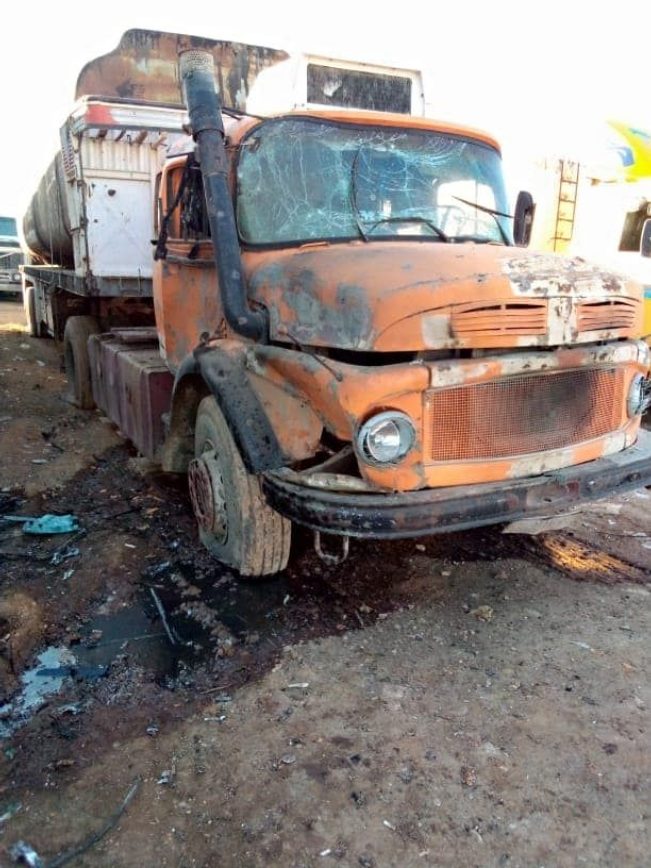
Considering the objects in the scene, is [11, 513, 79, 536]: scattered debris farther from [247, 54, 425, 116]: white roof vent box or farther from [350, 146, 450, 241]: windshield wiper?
[247, 54, 425, 116]: white roof vent box

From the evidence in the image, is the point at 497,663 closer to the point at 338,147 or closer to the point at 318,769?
the point at 318,769

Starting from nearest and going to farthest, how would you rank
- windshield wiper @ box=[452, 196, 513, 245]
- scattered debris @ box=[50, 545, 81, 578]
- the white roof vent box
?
windshield wiper @ box=[452, 196, 513, 245] < scattered debris @ box=[50, 545, 81, 578] < the white roof vent box

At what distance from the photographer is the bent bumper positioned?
118 inches

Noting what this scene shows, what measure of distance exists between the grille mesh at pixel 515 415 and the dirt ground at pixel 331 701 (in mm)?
829

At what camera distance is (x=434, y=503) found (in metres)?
3.04

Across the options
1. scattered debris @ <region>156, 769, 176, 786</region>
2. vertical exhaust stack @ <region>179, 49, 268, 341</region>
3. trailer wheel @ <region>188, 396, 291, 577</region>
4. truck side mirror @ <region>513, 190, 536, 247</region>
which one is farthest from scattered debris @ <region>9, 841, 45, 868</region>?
truck side mirror @ <region>513, 190, 536, 247</region>

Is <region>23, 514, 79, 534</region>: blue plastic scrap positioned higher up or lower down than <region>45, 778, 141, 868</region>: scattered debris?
higher up

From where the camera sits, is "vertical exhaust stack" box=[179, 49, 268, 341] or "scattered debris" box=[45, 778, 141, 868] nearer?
"scattered debris" box=[45, 778, 141, 868]

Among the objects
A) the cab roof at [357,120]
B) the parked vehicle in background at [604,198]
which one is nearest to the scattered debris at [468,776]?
the cab roof at [357,120]

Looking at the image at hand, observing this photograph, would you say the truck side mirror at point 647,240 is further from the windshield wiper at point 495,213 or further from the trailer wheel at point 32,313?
the trailer wheel at point 32,313

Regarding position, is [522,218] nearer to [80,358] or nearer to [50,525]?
[50,525]

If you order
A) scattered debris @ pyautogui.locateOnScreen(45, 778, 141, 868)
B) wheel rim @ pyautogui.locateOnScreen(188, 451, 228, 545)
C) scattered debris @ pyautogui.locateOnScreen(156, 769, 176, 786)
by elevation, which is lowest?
scattered debris @ pyautogui.locateOnScreen(45, 778, 141, 868)

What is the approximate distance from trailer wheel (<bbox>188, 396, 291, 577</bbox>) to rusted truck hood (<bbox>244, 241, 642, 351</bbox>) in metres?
0.78

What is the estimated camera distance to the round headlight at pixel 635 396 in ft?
12.4
